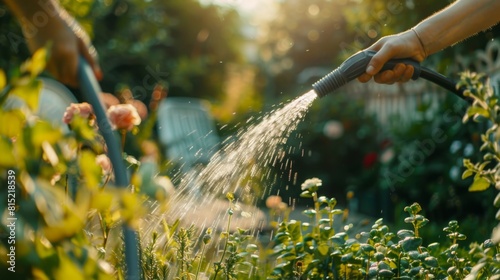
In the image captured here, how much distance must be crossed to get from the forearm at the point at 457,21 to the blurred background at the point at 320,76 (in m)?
1.08

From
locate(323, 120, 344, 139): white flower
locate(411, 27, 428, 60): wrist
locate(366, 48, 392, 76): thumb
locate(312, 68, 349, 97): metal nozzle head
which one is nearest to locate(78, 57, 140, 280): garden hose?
locate(312, 68, 349, 97): metal nozzle head

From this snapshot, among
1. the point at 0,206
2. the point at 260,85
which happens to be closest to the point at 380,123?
the point at 0,206

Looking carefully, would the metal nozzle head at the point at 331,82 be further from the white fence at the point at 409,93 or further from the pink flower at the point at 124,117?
the white fence at the point at 409,93

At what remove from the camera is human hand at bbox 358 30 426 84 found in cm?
163

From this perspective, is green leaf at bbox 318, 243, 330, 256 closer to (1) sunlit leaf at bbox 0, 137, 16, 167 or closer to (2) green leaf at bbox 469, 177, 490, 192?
(2) green leaf at bbox 469, 177, 490, 192

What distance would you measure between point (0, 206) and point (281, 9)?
10.3 m

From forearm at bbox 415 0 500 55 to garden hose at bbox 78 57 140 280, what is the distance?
1.00m

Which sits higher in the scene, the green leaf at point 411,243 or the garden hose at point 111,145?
the green leaf at point 411,243

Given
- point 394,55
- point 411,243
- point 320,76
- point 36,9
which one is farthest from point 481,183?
point 320,76

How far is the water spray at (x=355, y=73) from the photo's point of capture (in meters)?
1.58

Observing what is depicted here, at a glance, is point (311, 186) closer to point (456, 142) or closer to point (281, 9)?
point (456, 142)

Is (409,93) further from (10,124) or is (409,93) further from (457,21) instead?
(10,124)

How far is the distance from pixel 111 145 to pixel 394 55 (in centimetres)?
90

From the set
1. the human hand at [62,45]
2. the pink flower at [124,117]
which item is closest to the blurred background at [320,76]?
the pink flower at [124,117]
